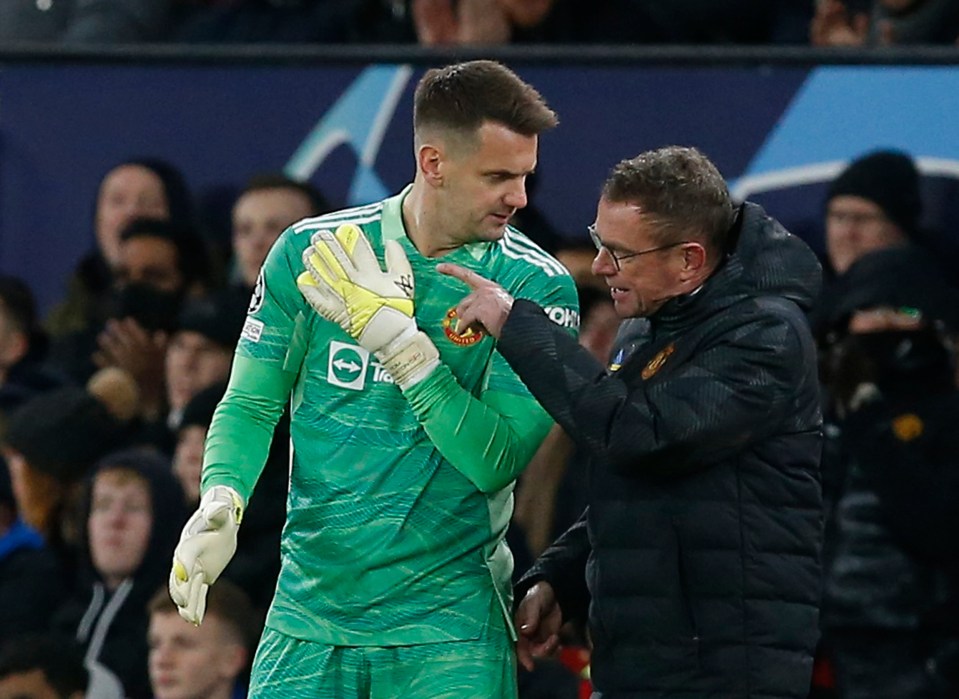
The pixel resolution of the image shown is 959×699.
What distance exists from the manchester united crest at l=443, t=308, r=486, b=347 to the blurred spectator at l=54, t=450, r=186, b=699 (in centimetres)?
264

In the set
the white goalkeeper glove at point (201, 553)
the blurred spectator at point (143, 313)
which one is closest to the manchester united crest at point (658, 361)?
the white goalkeeper glove at point (201, 553)

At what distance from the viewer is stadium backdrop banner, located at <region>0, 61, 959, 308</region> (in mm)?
6398

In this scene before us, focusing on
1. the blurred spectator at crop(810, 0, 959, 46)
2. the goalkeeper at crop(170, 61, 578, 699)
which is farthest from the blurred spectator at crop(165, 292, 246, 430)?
the goalkeeper at crop(170, 61, 578, 699)

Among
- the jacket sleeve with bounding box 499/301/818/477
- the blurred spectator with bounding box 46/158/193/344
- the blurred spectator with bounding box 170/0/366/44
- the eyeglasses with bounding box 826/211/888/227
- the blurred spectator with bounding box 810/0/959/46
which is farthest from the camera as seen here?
the blurred spectator with bounding box 170/0/366/44

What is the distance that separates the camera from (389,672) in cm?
395

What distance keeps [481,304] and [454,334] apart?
0.58 ft

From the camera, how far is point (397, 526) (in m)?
3.96

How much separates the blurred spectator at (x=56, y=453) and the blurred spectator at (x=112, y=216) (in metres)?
0.28

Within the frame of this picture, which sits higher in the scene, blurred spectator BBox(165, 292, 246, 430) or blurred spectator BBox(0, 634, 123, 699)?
blurred spectator BBox(165, 292, 246, 430)

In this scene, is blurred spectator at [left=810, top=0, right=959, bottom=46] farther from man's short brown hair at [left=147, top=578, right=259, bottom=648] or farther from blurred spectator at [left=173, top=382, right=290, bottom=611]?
man's short brown hair at [left=147, top=578, right=259, bottom=648]

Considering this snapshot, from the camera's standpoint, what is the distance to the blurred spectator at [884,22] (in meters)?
6.52

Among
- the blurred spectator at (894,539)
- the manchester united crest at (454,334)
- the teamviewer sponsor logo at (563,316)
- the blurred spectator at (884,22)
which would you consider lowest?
the blurred spectator at (894,539)

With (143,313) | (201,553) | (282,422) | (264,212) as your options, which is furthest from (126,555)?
(201,553)

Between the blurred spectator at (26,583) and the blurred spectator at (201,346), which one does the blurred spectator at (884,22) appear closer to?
the blurred spectator at (201,346)
